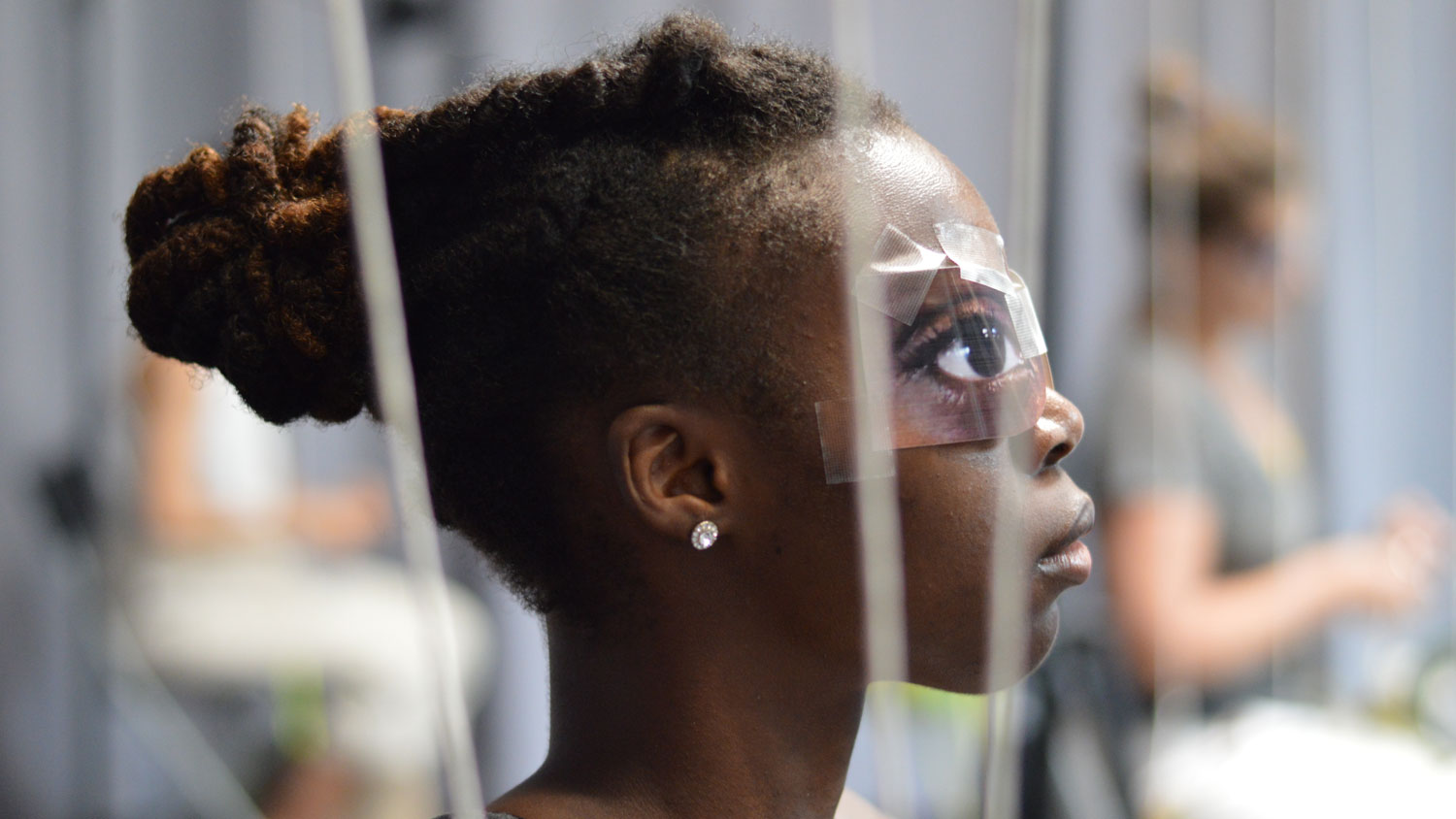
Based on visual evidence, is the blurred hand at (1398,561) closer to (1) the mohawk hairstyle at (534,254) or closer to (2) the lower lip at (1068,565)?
(2) the lower lip at (1068,565)

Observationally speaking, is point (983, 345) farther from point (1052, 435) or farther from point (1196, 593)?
point (1196, 593)

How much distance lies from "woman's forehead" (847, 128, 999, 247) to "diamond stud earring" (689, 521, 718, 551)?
183mm

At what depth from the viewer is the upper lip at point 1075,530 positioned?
0.69 m

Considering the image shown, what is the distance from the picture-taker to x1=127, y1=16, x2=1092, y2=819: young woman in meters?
0.64

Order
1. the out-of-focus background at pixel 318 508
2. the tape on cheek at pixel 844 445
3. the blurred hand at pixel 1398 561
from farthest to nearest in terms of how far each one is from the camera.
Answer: the blurred hand at pixel 1398 561 → the out-of-focus background at pixel 318 508 → the tape on cheek at pixel 844 445

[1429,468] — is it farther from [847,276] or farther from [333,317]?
[333,317]

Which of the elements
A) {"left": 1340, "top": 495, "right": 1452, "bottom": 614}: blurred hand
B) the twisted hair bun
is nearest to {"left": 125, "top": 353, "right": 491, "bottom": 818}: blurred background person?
the twisted hair bun

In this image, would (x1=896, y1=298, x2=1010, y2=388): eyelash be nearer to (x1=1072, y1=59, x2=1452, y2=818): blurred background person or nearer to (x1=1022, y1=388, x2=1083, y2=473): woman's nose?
(x1=1022, y1=388, x2=1083, y2=473): woman's nose

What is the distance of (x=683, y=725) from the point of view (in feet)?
2.16

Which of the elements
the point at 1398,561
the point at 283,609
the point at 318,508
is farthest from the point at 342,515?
the point at 1398,561

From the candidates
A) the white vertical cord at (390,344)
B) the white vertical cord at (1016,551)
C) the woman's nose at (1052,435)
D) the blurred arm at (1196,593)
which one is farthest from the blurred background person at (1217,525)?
the white vertical cord at (390,344)

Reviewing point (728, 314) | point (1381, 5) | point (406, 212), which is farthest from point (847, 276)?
point (1381, 5)

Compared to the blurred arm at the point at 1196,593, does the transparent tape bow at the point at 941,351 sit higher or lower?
higher

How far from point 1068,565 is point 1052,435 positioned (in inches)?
3.0
